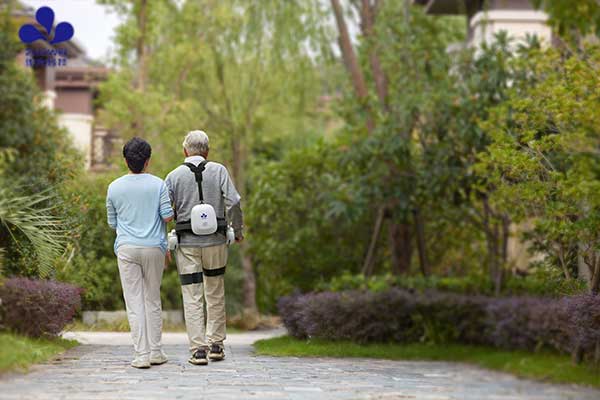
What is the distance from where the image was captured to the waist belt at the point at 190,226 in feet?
32.0

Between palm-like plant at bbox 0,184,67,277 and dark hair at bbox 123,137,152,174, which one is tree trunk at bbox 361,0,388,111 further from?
dark hair at bbox 123,137,152,174

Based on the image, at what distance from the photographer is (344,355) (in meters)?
12.1

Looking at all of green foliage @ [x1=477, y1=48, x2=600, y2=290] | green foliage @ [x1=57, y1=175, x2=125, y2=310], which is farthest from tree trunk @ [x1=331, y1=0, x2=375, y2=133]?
green foliage @ [x1=477, y1=48, x2=600, y2=290]

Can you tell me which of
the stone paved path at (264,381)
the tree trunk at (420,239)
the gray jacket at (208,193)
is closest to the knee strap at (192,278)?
the gray jacket at (208,193)

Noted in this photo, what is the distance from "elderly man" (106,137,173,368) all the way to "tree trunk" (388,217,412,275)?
10101 millimetres

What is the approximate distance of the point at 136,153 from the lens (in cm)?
945

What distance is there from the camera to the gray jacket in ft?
32.3

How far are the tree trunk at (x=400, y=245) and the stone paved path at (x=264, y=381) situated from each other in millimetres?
8232

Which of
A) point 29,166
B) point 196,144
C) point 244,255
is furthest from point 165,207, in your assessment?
point 244,255

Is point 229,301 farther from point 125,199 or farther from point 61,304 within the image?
point 125,199

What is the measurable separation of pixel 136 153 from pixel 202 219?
791mm

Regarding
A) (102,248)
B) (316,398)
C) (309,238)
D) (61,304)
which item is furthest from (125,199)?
(309,238)

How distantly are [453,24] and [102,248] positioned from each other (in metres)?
16.2

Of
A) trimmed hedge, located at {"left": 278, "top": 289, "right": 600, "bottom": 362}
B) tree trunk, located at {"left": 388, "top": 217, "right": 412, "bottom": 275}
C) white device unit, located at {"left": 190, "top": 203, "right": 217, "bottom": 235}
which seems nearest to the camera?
white device unit, located at {"left": 190, "top": 203, "right": 217, "bottom": 235}
